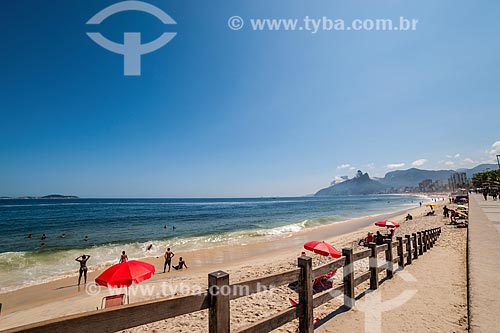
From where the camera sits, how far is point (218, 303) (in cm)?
260

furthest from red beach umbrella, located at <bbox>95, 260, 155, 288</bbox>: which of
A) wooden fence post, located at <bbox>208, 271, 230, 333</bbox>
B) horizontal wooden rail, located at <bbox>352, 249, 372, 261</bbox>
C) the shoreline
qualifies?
horizontal wooden rail, located at <bbox>352, 249, 372, 261</bbox>

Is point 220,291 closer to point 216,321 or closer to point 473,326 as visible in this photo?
point 216,321

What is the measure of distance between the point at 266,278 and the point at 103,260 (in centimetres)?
1864

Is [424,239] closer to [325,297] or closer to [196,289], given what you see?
[325,297]

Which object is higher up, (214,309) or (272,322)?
(214,309)

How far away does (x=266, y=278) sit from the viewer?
3230 millimetres

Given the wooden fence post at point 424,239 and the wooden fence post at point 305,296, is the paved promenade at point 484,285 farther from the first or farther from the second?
the wooden fence post at point 305,296

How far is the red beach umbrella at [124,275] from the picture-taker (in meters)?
7.79

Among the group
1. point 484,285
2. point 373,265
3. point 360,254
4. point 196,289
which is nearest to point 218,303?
point 360,254

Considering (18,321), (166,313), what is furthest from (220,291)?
(18,321)

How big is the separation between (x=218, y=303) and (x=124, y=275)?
673 centimetres

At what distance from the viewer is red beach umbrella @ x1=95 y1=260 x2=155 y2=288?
7.79m

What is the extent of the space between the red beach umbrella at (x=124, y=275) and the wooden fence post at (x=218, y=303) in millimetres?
6475

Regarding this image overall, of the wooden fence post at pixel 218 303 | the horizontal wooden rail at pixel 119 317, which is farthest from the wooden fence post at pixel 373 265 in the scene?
the horizontal wooden rail at pixel 119 317
